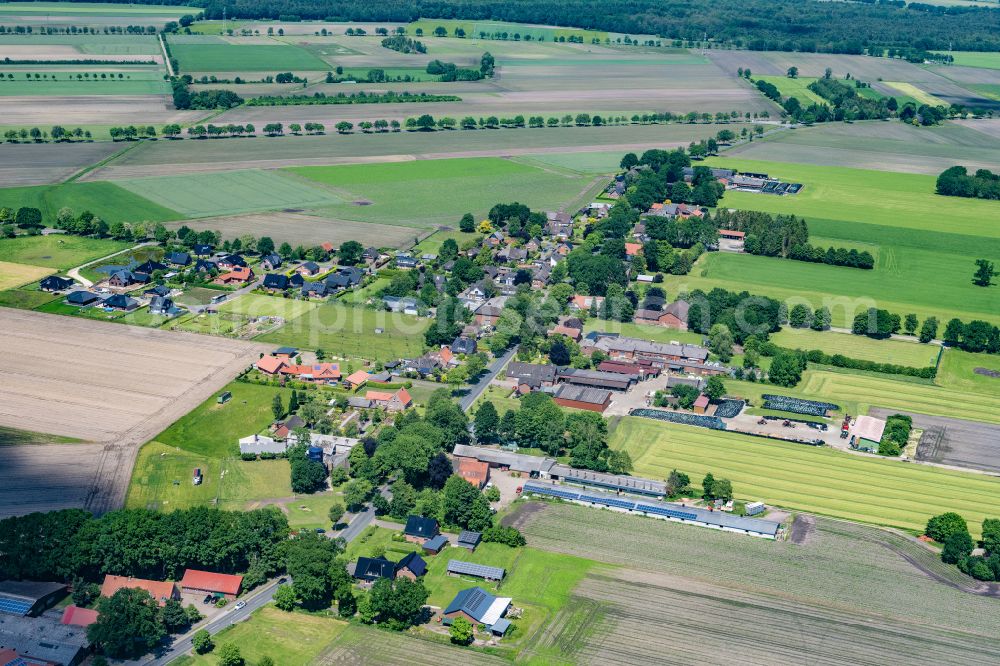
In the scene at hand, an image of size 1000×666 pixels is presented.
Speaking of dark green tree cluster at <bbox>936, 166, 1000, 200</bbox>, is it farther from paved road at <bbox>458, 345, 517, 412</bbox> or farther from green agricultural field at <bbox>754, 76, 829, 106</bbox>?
paved road at <bbox>458, 345, 517, 412</bbox>

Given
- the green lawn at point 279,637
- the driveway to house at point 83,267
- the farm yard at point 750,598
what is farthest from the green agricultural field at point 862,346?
the driveway to house at point 83,267

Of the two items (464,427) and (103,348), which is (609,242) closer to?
(464,427)

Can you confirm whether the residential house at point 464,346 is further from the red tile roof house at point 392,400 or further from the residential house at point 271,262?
the residential house at point 271,262

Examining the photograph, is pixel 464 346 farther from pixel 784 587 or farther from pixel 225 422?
pixel 784 587

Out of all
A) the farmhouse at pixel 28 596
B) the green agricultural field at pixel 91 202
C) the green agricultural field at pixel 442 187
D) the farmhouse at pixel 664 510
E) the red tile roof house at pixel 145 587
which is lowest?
the farmhouse at pixel 28 596

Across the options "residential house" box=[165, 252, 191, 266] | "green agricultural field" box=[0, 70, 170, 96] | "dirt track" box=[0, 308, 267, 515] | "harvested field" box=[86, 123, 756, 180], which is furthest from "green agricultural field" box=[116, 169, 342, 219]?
"green agricultural field" box=[0, 70, 170, 96]
